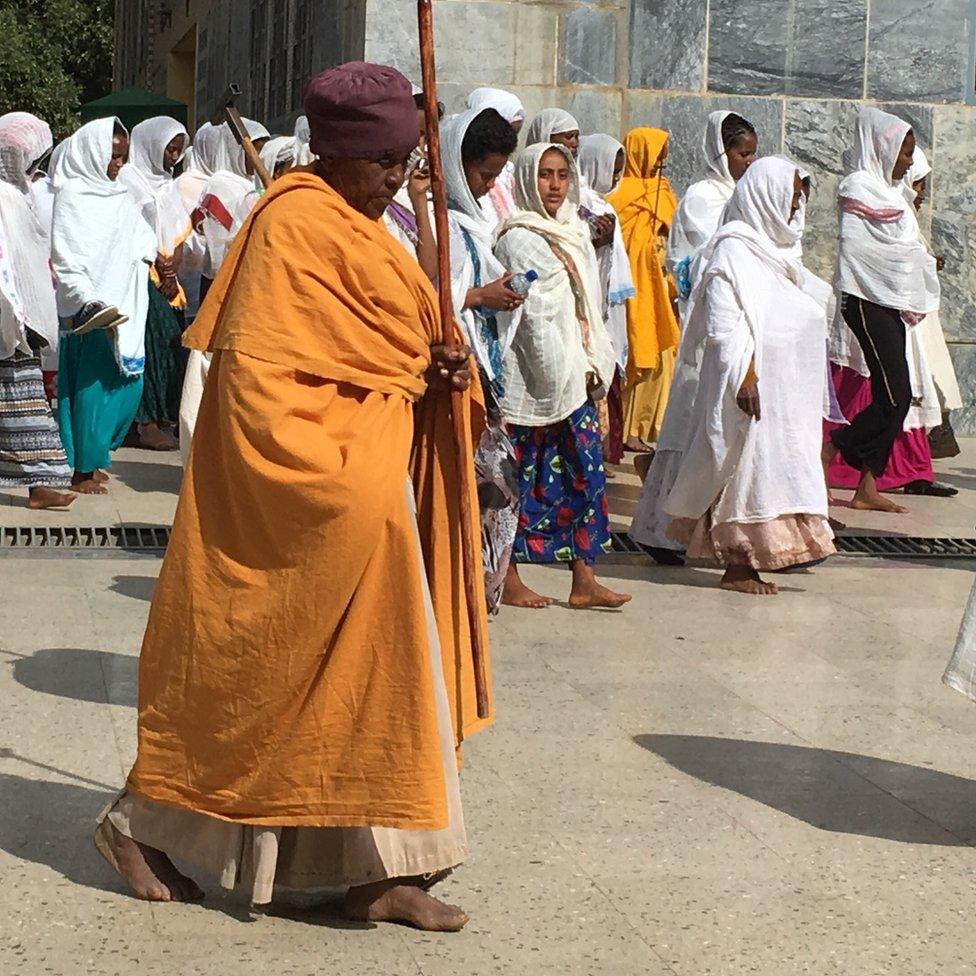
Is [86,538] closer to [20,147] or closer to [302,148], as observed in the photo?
[20,147]

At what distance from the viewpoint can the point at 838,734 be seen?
581 cm

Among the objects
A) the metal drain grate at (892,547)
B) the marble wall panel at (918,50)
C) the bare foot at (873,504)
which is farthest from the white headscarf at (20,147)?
the marble wall panel at (918,50)

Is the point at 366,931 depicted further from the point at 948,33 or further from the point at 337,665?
the point at 948,33

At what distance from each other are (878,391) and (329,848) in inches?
266

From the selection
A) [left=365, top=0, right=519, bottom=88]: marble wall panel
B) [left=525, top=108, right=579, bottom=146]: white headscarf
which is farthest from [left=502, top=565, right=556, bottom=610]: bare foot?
[left=365, top=0, right=519, bottom=88]: marble wall panel

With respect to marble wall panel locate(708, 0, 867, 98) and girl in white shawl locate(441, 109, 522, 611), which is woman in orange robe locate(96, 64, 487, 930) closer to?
girl in white shawl locate(441, 109, 522, 611)

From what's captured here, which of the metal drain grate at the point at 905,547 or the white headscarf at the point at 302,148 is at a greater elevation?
the white headscarf at the point at 302,148

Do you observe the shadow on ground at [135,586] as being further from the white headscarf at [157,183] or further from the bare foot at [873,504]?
the bare foot at [873,504]

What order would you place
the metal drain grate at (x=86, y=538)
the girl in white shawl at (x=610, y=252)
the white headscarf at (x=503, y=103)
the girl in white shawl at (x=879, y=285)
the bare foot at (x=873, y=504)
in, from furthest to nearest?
the bare foot at (x=873, y=504), the girl in white shawl at (x=879, y=285), the girl in white shawl at (x=610, y=252), the white headscarf at (x=503, y=103), the metal drain grate at (x=86, y=538)

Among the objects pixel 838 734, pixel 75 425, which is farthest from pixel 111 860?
pixel 75 425

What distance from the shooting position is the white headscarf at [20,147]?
10.0 meters

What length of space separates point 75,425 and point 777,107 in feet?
17.5

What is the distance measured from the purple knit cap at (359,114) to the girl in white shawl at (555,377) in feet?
10.8

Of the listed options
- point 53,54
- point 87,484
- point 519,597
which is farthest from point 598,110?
point 53,54
